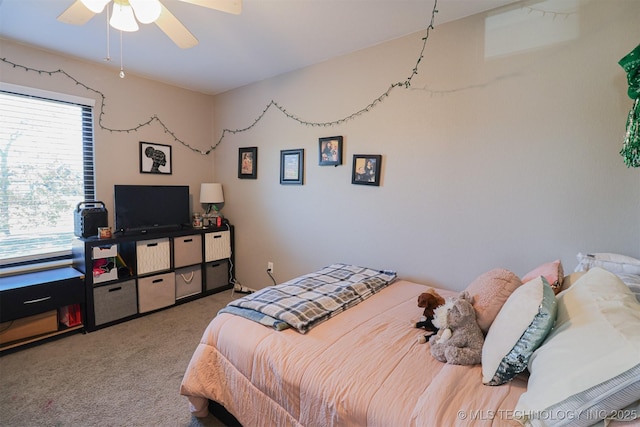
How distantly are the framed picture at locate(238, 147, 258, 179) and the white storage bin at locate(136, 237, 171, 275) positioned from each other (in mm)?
1149

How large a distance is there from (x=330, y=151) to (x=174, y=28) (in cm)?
155

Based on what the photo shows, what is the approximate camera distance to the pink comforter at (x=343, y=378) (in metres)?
1.04

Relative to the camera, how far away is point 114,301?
2807 mm

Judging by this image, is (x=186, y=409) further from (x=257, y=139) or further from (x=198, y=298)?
(x=257, y=139)

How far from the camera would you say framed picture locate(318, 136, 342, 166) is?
2.81 meters

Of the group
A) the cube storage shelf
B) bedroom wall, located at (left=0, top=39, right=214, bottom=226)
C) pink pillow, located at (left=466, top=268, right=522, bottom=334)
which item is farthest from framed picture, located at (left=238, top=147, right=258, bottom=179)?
pink pillow, located at (left=466, top=268, right=522, bottom=334)

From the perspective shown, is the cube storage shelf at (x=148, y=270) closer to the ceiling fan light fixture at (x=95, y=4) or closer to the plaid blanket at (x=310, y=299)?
the plaid blanket at (x=310, y=299)

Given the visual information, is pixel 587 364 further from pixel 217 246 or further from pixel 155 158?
pixel 155 158

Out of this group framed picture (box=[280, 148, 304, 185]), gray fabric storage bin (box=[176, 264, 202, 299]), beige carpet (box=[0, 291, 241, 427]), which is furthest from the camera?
gray fabric storage bin (box=[176, 264, 202, 299])

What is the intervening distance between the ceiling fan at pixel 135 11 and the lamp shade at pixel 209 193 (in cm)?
217

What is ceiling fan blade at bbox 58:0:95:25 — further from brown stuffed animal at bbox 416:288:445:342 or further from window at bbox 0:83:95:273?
brown stuffed animal at bbox 416:288:445:342

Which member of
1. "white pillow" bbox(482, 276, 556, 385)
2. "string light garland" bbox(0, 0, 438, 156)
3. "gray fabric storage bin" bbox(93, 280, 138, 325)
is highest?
"string light garland" bbox(0, 0, 438, 156)

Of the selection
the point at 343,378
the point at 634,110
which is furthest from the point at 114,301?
the point at 634,110

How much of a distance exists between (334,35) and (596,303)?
7.82ft
